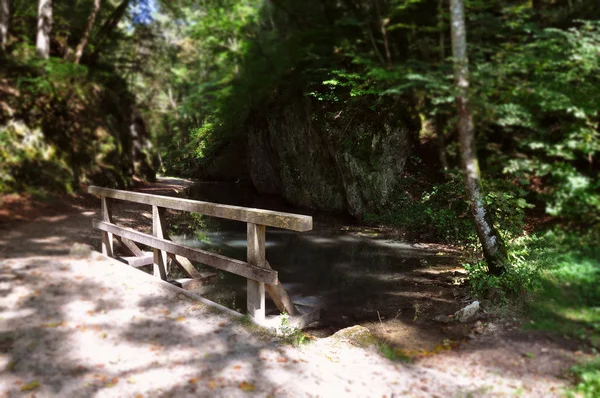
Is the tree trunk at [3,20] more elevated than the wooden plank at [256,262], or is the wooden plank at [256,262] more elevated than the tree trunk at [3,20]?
the tree trunk at [3,20]

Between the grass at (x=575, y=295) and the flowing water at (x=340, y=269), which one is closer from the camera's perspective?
the grass at (x=575, y=295)

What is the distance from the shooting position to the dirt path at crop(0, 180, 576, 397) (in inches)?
136

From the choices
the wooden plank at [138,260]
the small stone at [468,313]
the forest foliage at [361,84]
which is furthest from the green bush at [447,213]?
the wooden plank at [138,260]

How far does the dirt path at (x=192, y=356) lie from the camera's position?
3461 mm

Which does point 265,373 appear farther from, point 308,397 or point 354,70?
point 354,70

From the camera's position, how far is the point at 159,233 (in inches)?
250

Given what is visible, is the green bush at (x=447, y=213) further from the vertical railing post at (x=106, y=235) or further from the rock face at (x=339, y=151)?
the vertical railing post at (x=106, y=235)

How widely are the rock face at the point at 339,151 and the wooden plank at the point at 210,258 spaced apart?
10314mm

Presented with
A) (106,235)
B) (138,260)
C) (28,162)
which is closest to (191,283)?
(138,260)

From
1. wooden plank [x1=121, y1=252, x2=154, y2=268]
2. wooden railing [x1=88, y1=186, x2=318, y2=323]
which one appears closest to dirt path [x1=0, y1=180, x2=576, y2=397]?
wooden railing [x1=88, y1=186, x2=318, y2=323]

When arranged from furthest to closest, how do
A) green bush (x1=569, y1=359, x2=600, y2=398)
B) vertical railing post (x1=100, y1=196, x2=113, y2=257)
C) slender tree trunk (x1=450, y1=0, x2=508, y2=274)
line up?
vertical railing post (x1=100, y1=196, x2=113, y2=257), slender tree trunk (x1=450, y1=0, x2=508, y2=274), green bush (x1=569, y1=359, x2=600, y2=398)

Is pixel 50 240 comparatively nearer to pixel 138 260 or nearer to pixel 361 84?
pixel 138 260

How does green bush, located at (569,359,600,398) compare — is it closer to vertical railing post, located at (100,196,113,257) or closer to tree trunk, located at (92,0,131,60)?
vertical railing post, located at (100,196,113,257)

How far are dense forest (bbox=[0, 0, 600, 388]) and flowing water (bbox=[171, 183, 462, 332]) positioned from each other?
42.7 inches
